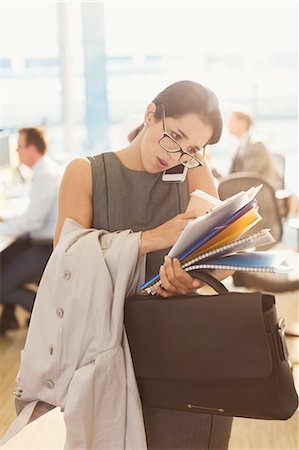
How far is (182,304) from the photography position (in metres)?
1.30

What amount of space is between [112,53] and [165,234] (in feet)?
3.01

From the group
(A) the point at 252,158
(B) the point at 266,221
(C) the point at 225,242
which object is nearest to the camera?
(C) the point at 225,242

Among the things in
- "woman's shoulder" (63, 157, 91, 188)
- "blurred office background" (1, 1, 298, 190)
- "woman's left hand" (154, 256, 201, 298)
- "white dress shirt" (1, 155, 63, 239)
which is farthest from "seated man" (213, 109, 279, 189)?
"woman's left hand" (154, 256, 201, 298)

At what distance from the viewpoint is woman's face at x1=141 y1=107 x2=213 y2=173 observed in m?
1.44

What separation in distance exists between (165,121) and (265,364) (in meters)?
0.56

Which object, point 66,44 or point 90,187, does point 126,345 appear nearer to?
point 90,187

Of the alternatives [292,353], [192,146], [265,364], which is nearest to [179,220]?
[192,146]

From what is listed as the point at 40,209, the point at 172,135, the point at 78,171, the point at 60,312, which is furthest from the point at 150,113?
the point at 40,209

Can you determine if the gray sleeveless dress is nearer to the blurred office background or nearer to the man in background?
the blurred office background

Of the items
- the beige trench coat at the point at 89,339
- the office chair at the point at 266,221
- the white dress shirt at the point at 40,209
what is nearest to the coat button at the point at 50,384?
the beige trench coat at the point at 89,339

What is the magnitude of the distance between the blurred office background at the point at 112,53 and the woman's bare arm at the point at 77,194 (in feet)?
1.16

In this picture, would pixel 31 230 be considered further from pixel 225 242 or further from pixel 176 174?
pixel 225 242

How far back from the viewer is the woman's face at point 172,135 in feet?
4.71

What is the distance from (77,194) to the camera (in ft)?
4.67
